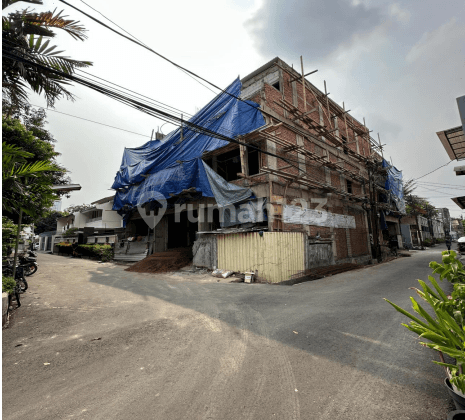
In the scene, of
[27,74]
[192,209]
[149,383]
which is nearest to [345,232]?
[192,209]

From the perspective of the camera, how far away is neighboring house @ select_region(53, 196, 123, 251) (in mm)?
24366

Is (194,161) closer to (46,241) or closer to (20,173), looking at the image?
(20,173)

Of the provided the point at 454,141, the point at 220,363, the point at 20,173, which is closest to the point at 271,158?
the point at 454,141

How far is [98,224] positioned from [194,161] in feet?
62.2

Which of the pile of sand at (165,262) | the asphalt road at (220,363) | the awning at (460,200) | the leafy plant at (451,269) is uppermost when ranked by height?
the awning at (460,200)

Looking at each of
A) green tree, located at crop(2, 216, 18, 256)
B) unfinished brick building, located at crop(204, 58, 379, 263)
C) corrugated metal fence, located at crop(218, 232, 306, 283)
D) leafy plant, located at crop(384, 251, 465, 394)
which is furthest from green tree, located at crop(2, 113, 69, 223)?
unfinished brick building, located at crop(204, 58, 379, 263)

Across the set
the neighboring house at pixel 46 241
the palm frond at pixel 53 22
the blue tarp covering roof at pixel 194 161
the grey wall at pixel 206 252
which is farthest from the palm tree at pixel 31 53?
the neighboring house at pixel 46 241

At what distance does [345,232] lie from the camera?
17125 mm

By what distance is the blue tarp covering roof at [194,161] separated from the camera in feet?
39.5

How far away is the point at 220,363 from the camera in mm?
3248

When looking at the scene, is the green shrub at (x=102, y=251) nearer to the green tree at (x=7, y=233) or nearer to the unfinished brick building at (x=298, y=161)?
the green tree at (x=7, y=233)

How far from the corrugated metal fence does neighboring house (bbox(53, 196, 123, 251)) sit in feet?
49.4

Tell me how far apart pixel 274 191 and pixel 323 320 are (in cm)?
825

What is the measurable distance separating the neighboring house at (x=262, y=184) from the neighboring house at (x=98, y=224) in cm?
477
